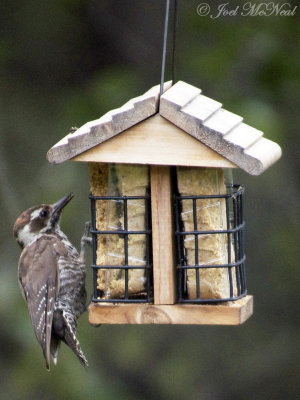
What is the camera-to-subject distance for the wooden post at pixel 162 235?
4.72 meters

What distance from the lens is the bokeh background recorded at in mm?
7207

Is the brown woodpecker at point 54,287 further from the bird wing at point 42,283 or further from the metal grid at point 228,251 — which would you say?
the metal grid at point 228,251

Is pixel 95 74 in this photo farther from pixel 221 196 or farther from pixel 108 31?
pixel 221 196

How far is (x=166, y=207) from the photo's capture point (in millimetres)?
4719

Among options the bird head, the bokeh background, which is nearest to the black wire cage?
the bird head

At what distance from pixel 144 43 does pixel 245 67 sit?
142 centimetres

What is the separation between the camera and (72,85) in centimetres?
834

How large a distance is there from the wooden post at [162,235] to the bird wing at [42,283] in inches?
40.2

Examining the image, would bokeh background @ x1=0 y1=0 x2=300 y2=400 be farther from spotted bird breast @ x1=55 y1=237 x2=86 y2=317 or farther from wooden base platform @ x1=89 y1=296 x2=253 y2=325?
wooden base platform @ x1=89 y1=296 x2=253 y2=325
